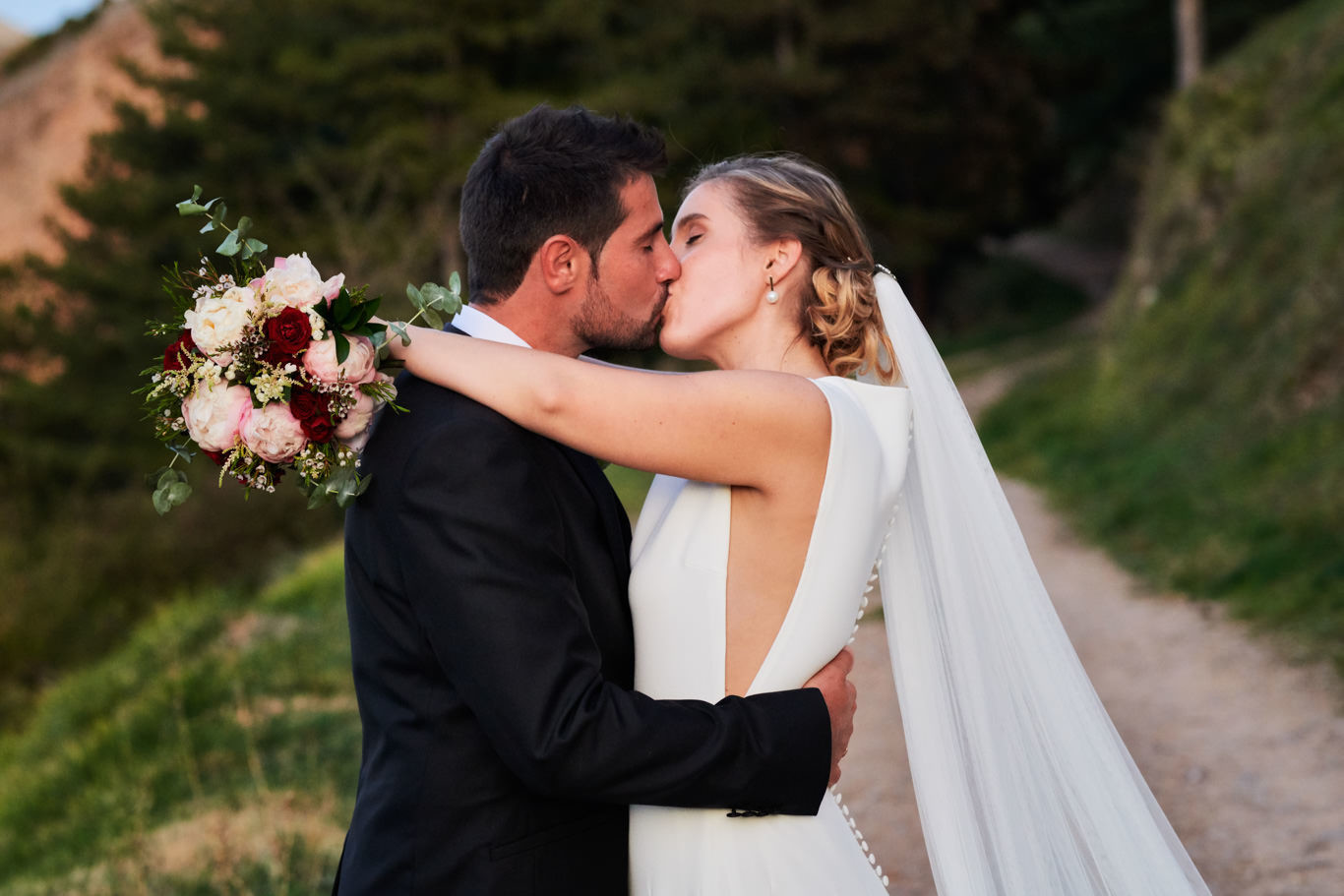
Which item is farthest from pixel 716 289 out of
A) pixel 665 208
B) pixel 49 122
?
pixel 49 122

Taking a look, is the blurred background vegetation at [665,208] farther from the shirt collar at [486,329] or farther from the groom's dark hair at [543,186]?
the shirt collar at [486,329]

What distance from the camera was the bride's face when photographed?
118 inches

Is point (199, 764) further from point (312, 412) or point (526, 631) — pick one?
point (526, 631)

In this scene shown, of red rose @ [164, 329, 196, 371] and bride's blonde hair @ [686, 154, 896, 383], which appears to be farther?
bride's blonde hair @ [686, 154, 896, 383]

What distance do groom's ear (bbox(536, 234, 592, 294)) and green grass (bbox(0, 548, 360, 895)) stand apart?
297cm

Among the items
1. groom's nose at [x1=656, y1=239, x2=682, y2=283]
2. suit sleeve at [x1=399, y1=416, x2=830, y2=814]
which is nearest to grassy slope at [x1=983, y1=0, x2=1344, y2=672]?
groom's nose at [x1=656, y1=239, x2=682, y2=283]

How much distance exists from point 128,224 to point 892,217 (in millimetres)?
18045

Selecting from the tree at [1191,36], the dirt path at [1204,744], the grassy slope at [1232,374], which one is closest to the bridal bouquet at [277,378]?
the dirt path at [1204,744]

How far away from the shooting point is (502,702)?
218 centimetres

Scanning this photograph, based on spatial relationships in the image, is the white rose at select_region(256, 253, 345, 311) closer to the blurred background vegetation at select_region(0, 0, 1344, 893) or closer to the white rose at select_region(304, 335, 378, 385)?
the white rose at select_region(304, 335, 378, 385)

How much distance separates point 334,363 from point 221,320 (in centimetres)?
21

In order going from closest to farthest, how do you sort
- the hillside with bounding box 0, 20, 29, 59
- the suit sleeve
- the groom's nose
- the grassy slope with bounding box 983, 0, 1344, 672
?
1. the suit sleeve
2. the groom's nose
3. the grassy slope with bounding box 983, 0, 1344, 672
4. the hillside with bounding box 0, 20, 29, 59

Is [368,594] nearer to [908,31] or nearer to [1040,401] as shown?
[1040,401]

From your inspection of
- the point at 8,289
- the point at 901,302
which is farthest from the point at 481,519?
the point at 8,289
